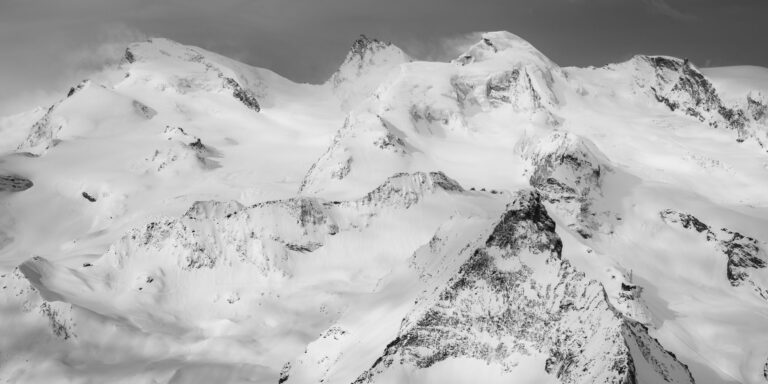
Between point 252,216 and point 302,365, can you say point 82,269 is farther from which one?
point 302,365

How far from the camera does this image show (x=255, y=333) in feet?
488

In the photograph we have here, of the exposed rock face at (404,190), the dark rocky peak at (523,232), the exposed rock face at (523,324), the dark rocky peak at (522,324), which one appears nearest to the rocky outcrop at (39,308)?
the exposed rock face at (523,324)

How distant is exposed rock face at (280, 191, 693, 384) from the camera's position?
250ft

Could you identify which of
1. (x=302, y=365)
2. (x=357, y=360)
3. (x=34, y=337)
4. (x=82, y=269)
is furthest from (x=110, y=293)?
(x=357, y=360)

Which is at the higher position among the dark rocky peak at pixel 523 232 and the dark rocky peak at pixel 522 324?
the dark rocky peak at pixel 523 232

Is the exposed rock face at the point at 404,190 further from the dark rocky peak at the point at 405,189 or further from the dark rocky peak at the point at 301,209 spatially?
the dark rocky peak at the point at 301,209

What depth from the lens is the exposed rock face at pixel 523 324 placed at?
7625 cm

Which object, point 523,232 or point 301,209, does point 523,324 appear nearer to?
point 523,232

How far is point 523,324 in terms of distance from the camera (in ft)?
277

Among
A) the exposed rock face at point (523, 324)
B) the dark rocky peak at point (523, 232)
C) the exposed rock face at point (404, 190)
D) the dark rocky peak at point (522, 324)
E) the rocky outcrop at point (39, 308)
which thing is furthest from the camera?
the exposed rock face at point (404, 190)

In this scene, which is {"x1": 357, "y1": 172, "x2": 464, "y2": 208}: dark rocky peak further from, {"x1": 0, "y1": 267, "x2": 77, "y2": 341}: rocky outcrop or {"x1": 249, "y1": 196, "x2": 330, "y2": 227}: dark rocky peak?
{"x1": 0, "y1": 267, "x2": 77, "y2": 341}: rocky outcrop

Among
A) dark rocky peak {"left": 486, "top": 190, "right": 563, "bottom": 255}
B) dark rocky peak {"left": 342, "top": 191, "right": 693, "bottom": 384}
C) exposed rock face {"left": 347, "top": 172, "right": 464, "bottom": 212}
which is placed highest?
dark rocky peak {"left": 486, "top": 190, "right": 563, "bottom": 255}

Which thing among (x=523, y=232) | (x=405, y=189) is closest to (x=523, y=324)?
(x=523, y=232)

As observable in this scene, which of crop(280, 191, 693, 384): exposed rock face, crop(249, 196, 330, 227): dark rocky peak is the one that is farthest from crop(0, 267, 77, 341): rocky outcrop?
crop(280, 191, 693, 384): exposed rock face
